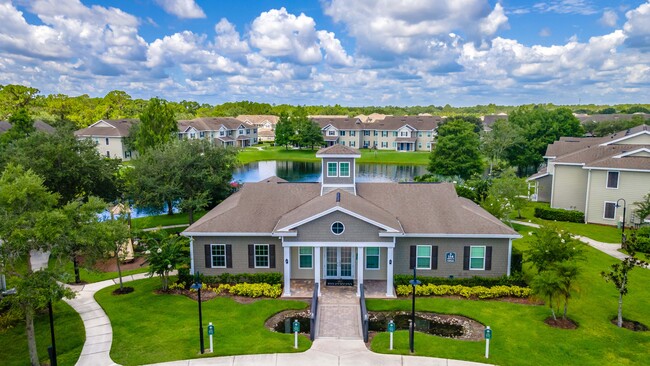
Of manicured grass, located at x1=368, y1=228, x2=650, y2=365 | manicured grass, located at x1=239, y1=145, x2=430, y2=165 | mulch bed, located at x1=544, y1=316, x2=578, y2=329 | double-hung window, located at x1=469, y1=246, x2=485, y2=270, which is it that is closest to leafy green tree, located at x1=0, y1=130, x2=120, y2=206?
manicured grass, located at x1=368, y1=228, x2=650, y2=365

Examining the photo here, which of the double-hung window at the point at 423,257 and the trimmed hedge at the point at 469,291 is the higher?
the double-hung window at the point at 423,257

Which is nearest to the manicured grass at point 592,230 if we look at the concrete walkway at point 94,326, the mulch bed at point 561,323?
the mulch bed at point 561,323

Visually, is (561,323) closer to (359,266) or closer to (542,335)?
(542,335)

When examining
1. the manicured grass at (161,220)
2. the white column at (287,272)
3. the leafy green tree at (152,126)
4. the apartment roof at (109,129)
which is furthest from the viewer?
the apartment roof at (109,129)

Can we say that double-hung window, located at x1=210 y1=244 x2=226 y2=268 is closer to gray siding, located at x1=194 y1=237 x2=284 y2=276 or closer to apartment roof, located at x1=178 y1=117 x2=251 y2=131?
gray siding, located at x1=194 y1=237 x2=284 y2=276

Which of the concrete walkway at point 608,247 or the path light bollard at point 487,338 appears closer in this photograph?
the path light bollard at point 487,338

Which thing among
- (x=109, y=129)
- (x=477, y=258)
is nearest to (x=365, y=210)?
(x=477, y=258)

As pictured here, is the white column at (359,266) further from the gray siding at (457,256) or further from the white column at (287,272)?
the white column at (287,272)
